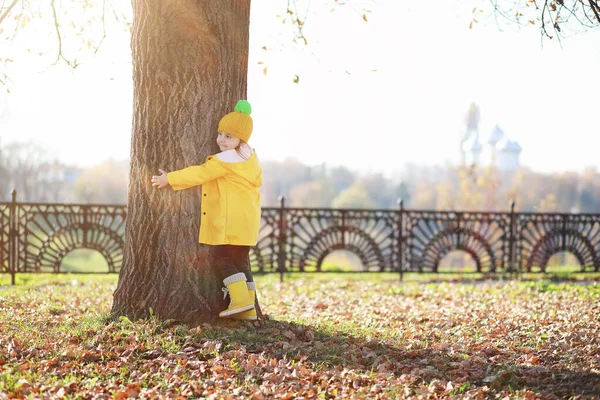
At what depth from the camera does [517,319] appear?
6.85 m

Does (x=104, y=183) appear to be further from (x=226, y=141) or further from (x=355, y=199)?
(x=226, y=141)

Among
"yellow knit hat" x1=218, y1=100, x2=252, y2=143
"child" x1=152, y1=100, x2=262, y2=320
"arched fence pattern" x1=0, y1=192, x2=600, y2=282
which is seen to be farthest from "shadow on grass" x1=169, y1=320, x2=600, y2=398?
"arched fence pattern" x1=0, y1=192, x2=600, y2=282

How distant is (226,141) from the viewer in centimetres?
536

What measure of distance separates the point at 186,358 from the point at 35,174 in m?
53.9

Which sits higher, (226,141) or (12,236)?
(226,141)

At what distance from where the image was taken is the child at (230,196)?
5246 mm

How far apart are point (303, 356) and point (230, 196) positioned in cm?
144

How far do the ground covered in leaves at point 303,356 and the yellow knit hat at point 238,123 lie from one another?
62.3 inches

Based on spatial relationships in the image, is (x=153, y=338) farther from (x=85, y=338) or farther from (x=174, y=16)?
(x=174, y=16)

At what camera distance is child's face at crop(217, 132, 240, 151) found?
5.36 metres

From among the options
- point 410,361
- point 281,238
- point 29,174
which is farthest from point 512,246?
point 29,174

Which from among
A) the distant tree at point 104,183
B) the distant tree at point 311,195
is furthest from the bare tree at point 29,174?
the distant tree at point 311,195

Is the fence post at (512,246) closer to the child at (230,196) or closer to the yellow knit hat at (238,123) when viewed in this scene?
the child at (230,196)

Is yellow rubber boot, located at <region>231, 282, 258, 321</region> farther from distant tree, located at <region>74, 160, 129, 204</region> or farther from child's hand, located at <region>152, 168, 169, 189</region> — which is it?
distant tree, located at <region>74, 160, 129, 204</region>
